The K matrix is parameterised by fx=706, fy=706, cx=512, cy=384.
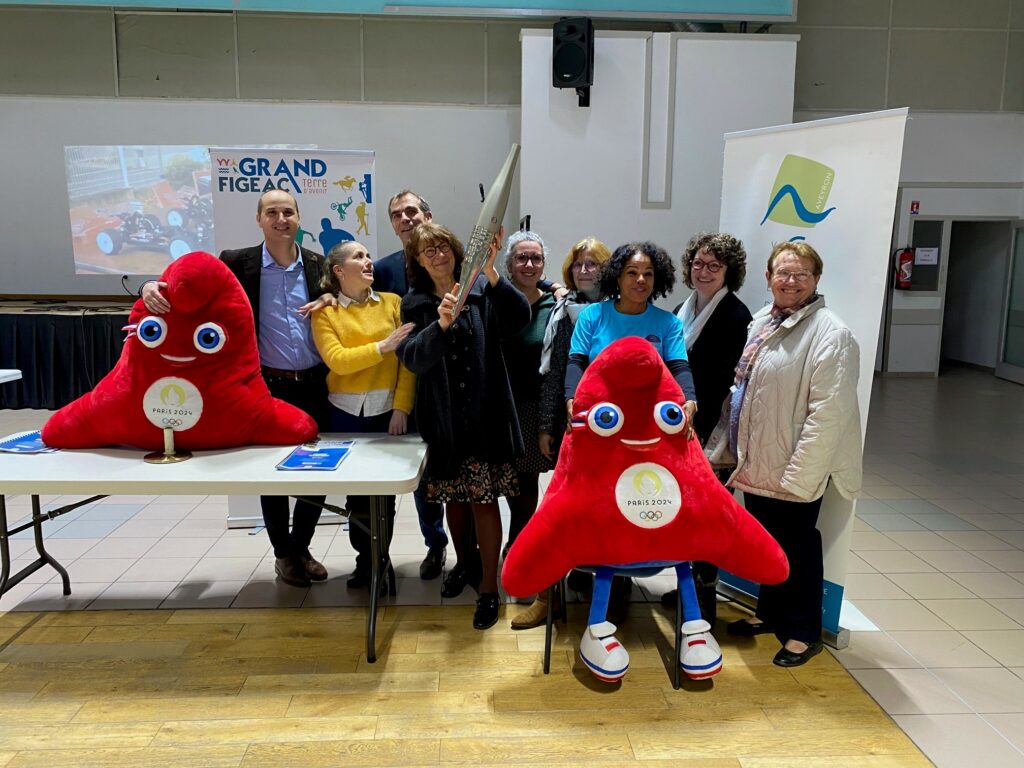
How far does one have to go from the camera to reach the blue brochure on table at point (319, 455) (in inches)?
83.7

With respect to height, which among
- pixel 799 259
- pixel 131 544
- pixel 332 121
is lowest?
pixel 131 544

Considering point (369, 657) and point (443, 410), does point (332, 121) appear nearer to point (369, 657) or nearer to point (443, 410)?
point (443, 410)

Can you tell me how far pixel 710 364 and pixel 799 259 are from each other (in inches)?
17.0

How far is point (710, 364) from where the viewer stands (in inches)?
92.3

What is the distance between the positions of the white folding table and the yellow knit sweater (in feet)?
0.72

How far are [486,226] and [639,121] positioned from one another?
4.23 meters

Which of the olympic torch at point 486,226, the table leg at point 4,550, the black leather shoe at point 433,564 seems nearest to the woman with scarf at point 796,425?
the olympic torch at point 486,226

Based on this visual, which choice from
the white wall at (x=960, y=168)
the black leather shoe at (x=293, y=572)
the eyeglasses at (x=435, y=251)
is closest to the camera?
the eyeglasses at (x=435, y=251)

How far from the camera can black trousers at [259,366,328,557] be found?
8.25 feet

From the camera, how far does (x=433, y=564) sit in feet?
9.34

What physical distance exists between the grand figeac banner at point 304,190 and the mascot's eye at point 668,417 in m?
1.87

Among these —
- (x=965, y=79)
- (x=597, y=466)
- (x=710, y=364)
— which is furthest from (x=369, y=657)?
(x=965, y=79)

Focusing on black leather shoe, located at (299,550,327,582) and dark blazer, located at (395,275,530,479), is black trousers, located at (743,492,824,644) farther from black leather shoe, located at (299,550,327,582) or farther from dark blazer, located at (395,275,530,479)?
black leather shoe, located at (299,550,327,582)

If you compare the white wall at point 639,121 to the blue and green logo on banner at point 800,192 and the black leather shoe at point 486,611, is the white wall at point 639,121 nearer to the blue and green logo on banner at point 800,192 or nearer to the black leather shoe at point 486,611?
the blue and green logo on banner at point 800,192
